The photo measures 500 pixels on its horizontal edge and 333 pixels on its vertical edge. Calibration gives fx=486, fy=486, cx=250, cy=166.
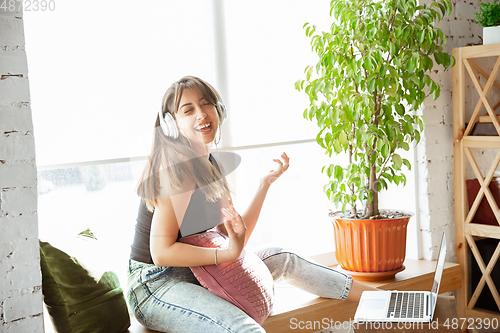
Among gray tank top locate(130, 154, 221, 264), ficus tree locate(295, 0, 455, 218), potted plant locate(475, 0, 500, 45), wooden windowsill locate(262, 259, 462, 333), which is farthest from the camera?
potted plant locate(475, 0, 500, 45)

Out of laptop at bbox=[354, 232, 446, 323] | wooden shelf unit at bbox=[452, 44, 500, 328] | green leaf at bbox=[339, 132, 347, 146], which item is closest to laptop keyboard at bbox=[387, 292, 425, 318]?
laptop at bbox=[354, 232, 446, 323]

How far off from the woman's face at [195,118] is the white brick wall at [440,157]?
131 cm

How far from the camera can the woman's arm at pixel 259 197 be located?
1.85m

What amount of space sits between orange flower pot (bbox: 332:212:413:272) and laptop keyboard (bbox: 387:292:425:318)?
22.0 inches

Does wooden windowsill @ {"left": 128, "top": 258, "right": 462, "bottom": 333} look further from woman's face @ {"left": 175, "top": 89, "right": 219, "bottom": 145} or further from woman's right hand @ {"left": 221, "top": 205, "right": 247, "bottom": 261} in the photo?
woman's face @ {"left": 175, "top": 89, "right": 219, "bottom": 145}

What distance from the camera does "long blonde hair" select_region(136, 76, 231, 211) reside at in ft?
5.15

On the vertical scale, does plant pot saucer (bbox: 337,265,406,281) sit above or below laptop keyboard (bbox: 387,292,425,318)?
below

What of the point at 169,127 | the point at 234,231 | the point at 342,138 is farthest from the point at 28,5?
the point at 342,138

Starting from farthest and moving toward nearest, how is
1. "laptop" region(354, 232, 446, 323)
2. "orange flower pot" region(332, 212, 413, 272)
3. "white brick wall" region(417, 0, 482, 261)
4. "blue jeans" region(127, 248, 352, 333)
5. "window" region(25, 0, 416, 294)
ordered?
"white brick wall" region(417, 0, 482, 261)
"orange flower pot" region(332, 212, 413, 272)
"window" region(25, 0, 416, 294)
"blue jeans" region(127, 248, 352, 333)
"laptop" region(354, 232, 446, 323)

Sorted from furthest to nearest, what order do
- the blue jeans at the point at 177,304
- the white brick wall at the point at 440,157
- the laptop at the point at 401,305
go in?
the white brick wall at the point at 440,157
the blue jeans at the point at 177,304
the laptop at the point at 401,305

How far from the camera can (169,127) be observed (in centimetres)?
160

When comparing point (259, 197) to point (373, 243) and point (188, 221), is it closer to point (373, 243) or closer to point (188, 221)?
point (188, 221)

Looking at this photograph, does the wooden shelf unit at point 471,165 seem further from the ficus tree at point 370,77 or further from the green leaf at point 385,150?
the green leaf at point 385,150

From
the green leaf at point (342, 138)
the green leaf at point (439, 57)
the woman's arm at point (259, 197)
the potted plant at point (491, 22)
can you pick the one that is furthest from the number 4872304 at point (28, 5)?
the potted plant at point (491, 22)
